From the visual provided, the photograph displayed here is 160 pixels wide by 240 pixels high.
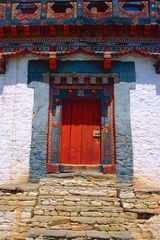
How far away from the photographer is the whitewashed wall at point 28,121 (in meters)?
7.84

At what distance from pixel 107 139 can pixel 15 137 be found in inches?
83.8

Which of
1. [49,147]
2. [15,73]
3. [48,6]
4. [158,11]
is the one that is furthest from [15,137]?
[158,11]

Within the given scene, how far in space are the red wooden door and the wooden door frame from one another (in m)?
0.19

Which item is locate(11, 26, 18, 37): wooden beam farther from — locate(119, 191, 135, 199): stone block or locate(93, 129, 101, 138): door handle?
locate(119, 191, 135, 199): stone block

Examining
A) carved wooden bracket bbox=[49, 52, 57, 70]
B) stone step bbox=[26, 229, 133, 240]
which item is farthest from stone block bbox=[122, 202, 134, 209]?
carved wooden bracket bbox=[49, 52, 57, 70]

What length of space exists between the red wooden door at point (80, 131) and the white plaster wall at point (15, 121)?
2.87ft

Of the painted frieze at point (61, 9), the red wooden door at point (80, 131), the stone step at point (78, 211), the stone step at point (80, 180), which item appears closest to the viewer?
the stone step at point (78, 211)

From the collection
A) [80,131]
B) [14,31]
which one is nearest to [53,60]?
[14,31]

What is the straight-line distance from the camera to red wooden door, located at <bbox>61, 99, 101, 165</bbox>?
825 centimetres

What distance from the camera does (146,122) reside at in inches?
320

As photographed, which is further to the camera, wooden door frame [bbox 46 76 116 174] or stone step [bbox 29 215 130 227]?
wooden door frame [bbox 46 76 116 174]

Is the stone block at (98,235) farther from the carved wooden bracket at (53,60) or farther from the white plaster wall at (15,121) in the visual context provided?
the carved wooden bracket at (53,60)

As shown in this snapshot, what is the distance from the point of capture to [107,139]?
321 inches

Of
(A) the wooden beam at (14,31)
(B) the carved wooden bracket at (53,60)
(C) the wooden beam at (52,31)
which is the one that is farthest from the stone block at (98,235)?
(A) the wooden beam at (14,31)
